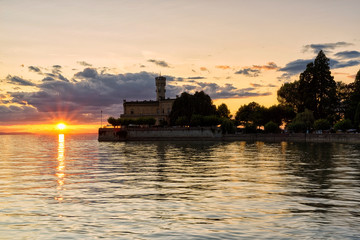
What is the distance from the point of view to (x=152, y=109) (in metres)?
144

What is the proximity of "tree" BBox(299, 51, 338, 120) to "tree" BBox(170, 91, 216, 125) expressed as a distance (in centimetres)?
2650

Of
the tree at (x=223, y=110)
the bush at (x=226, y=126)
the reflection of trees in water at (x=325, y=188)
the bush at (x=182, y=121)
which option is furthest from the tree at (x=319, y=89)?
the reflection of trees in water at (x=325, y=188)

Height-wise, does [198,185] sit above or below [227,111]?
below

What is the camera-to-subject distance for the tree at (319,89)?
103688 mm

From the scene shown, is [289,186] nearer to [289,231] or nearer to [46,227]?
[289,231]

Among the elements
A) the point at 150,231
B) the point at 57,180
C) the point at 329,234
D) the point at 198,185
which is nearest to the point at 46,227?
the point at 150,231

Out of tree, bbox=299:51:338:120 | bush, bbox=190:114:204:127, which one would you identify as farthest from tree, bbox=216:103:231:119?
tree, bbox=299:51:338:120

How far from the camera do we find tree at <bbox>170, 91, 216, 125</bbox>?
110m

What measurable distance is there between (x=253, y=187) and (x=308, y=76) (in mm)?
91740

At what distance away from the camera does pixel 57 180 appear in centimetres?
2428

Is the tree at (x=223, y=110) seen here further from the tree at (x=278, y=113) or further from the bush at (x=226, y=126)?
the bush at (x=226, y=126)

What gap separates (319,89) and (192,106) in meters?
34.4

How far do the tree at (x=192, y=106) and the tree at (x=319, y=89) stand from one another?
26.5m

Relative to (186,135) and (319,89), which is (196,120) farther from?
(319,89)
